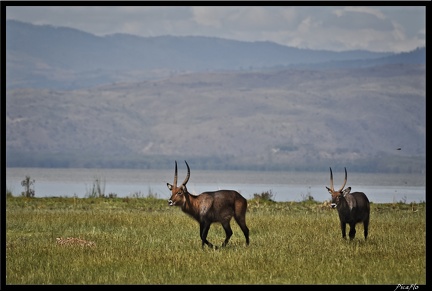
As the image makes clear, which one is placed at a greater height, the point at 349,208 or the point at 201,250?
the point at 349,208

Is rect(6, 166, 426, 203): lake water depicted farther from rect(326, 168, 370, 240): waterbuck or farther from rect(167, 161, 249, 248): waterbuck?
rect(326, 168, 370, 240): waterbuck

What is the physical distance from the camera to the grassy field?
16.6 meters

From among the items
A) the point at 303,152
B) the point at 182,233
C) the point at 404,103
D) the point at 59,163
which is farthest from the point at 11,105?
the point at 182,233

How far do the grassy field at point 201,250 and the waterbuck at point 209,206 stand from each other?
0.53 m

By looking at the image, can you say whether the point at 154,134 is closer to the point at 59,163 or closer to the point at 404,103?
the point at 59,163

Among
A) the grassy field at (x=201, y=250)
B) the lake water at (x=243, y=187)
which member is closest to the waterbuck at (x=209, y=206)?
the grassy field at (x=201, y=250)

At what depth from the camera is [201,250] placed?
1973 centimetres

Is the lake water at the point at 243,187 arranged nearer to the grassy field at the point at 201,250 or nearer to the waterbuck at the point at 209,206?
the grassy field at the point at 201,250

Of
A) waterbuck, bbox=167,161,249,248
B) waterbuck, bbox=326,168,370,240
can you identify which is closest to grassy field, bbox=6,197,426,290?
waterbuck, bbox=326,168,370,240

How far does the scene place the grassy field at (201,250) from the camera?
16.6 meters

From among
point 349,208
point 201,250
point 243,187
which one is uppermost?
point 243,187

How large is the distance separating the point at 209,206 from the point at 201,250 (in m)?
0.92

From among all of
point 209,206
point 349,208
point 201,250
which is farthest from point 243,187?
point 201,250

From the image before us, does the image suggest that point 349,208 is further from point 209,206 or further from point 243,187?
point 243,187
